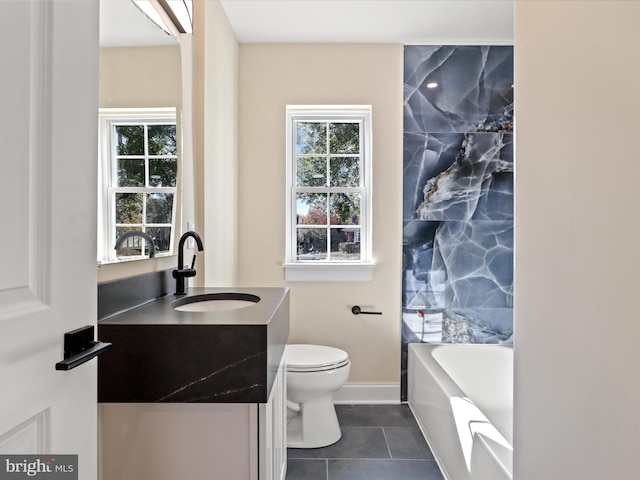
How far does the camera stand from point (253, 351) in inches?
41.4

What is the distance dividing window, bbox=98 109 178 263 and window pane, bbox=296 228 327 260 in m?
1.25

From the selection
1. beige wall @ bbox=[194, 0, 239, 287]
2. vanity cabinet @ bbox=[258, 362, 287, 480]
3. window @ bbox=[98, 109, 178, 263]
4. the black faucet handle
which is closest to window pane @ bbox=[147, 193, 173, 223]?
window @ bbox=[98, 109, 178, 263]

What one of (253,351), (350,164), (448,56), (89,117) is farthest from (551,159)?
A: (448,56)

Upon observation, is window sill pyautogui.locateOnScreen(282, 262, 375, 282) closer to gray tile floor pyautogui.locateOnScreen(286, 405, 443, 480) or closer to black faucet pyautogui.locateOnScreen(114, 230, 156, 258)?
gray tile floor pyautogui.locateOnScreen(286, 405, 443, 480)

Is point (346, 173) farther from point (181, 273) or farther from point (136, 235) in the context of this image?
point (136, 235)

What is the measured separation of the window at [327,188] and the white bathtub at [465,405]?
892mm

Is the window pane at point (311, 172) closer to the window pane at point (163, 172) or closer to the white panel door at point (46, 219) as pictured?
the window pane at point (163, 172)

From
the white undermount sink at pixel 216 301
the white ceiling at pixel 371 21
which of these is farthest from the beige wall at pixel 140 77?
the white ceiling at pixel 371 21

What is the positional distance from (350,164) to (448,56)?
1045mm

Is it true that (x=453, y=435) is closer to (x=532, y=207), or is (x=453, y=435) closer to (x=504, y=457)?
(x=504, y=457)

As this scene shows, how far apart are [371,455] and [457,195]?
181 cm

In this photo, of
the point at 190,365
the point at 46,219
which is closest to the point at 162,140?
the point at 190,365

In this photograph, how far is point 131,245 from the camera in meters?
1.43

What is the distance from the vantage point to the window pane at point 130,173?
1.35 meters
